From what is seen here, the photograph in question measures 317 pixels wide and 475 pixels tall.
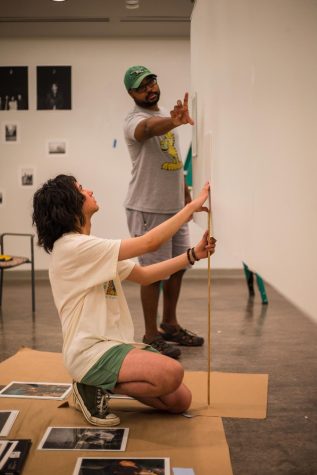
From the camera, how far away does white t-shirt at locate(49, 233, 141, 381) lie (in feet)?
7.39

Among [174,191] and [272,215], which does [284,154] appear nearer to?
[272,215]

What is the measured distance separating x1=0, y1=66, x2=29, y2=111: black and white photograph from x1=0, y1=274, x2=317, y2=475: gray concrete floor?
1.67 metres

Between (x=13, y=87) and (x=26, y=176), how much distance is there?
2.74 ft

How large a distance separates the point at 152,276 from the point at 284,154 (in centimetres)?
105

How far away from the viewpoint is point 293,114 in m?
1.51

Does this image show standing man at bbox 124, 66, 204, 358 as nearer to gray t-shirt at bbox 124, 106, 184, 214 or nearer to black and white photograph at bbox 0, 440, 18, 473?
gray t-shirt at bbox 124, 106, 184, 214

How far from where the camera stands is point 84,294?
2295 mm

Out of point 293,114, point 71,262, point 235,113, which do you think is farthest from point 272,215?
point 71,262

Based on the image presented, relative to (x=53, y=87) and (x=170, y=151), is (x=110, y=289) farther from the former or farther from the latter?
(x=53, y=87)

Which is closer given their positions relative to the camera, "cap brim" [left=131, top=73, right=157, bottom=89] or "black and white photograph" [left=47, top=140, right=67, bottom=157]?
"cap brim" [left=131, top=73, right=157, bottom=89]

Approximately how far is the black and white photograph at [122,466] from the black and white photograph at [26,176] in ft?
14.8

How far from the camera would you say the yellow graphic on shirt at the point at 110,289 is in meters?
2.37

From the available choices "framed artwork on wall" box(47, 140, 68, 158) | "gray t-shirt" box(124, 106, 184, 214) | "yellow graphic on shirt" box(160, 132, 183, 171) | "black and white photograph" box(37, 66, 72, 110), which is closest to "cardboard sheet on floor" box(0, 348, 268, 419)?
"gray t-shirt" box(124, 106, 184, 214)

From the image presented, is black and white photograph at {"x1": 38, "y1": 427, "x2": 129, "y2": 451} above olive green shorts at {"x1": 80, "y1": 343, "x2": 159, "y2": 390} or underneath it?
underneath
